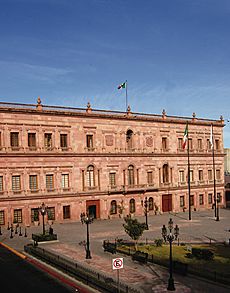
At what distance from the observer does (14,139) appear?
49.9 metres

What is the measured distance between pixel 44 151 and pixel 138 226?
2295 cm

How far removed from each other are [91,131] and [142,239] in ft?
72.0

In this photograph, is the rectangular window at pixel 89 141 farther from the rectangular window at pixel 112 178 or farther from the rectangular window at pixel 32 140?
the rectangular window at pixel 32 140

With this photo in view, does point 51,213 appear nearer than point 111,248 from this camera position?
No

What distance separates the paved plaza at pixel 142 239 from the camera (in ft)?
77.2

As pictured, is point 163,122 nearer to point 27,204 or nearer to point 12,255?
point 27,204

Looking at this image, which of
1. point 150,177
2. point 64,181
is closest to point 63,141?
point 64,181

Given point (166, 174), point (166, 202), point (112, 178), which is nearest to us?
point (112, 178)

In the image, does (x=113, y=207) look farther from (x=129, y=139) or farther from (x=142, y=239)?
(x=142, y=239)

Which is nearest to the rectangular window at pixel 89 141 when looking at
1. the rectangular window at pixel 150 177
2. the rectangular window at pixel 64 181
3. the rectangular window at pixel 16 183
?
the rectangular window at pixel 64 181

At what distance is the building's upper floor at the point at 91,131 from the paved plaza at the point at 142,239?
1106 centimetres

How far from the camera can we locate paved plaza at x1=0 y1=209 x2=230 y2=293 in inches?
926

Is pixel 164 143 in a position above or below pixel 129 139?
below

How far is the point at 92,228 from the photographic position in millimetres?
47656
